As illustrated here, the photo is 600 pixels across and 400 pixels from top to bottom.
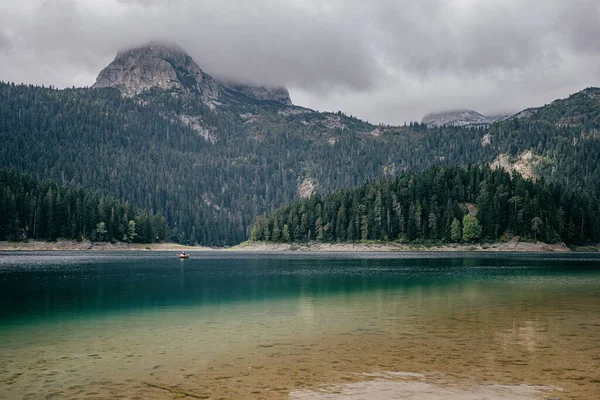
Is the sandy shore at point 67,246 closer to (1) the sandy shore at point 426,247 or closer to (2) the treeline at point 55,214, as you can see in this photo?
(2) the treeline at point 55,214

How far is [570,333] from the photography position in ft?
77.5

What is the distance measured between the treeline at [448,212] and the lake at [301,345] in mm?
120622

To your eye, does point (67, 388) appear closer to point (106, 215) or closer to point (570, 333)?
point (570, 333)

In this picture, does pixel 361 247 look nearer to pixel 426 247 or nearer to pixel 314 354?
pixel 426 247

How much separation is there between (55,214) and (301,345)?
6440 inches

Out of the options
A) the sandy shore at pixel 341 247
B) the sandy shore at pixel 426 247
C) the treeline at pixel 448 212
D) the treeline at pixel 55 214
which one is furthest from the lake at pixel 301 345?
the treeline at pixel 55 214

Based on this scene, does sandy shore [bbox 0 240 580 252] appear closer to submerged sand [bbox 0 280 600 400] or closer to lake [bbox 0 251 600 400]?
lake [bbox 0 251 600 400]

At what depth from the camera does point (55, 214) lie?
6398 inches

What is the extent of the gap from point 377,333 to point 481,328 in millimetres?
5771

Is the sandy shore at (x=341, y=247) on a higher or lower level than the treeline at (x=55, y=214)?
lower

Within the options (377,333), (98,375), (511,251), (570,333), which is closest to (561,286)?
(570,333)

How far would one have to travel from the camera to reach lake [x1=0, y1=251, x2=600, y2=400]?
48.6 feet

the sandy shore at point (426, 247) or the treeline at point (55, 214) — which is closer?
the sandy shore at point (426, 247)

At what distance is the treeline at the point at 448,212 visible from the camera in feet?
509
